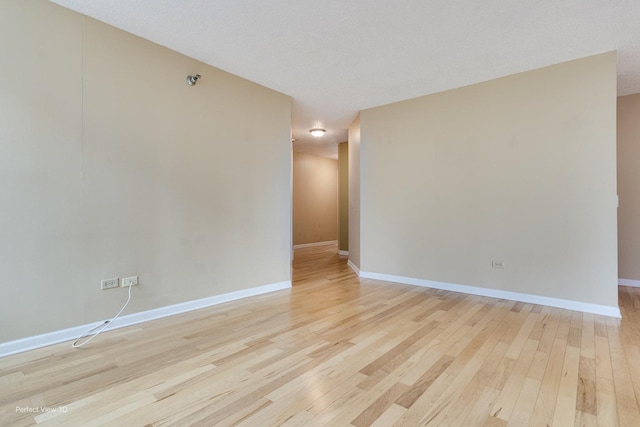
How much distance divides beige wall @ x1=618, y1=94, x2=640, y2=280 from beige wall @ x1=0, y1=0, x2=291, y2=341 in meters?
5.12

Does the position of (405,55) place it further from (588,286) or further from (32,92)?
(32,92)

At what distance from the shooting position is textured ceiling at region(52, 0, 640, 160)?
2.38m

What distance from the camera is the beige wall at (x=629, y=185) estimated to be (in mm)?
4152

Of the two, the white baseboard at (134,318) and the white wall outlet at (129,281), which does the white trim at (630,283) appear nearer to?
the white baseboard at (134,318)

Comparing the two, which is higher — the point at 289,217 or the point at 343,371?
the point at 289,217

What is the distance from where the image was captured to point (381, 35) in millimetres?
2750

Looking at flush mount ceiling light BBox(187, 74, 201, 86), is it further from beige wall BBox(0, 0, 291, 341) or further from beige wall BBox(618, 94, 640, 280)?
beige wall BBox(618, 94, 640, 280)

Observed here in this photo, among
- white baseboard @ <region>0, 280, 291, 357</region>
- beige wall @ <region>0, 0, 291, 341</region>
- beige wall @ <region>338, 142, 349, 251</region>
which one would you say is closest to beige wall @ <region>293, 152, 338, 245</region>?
beige wall @ <region>338, 142, 349, 251</region>

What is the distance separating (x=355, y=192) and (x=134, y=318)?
372cm

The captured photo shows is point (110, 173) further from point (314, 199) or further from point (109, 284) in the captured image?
point (314, 199)

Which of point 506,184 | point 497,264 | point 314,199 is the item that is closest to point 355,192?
point 506,184

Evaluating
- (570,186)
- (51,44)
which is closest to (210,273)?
(51,44)

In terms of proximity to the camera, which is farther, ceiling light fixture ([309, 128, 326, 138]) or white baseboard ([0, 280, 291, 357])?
ceiling light fixture ([309, 128, 326, 138])

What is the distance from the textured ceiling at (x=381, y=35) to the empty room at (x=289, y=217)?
0.08 feet
